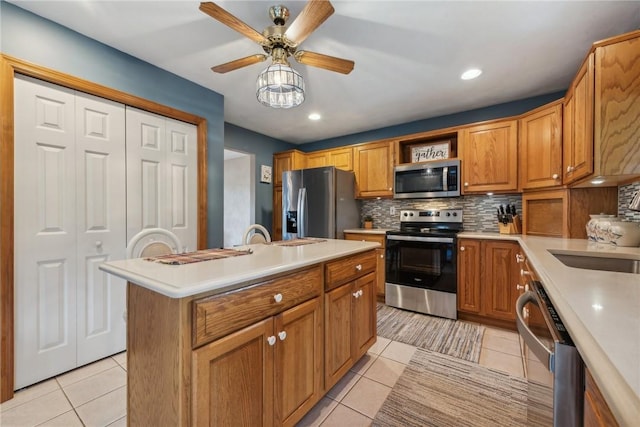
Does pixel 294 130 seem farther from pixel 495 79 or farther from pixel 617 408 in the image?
pixel 617 408

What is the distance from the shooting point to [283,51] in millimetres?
1672

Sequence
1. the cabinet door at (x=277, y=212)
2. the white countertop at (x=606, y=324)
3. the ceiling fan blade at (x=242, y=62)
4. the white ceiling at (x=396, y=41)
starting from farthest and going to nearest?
the cabinet door at (x=277, y=212)
the ceiling fan blade at (x=242, y=62)
the white ceiling at (x=396, y=41)
the white countertop at (x=606, y=324)

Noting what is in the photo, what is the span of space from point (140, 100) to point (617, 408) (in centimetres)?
291

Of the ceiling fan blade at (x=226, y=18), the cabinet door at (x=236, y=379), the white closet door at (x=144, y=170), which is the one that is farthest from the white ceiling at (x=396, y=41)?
the cabinet door at (x=236, y=379)

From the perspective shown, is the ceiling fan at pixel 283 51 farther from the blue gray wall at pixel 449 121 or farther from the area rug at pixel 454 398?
the blue gray wall at pixel 449 121

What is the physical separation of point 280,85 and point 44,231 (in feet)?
6.16

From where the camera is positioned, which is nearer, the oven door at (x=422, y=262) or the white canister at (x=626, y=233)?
the white canister at (x=626, y=233)

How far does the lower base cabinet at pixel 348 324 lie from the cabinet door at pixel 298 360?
92 millimetres

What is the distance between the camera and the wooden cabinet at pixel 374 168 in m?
3.51

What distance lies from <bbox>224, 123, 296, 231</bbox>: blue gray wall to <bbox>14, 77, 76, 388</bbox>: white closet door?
1.97 meters

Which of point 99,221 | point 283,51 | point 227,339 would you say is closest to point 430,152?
point 283,51

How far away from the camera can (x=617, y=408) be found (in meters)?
0.37

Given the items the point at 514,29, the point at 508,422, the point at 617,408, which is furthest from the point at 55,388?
the point at 514,29

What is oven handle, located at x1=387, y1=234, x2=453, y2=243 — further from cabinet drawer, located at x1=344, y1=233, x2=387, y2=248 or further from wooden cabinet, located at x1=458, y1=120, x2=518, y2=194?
wooden cabinet, located at x1=458, y1=120, x2=518, y2=194
